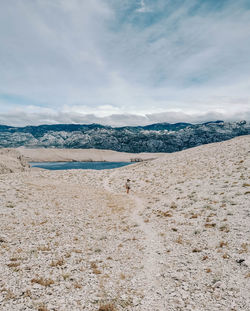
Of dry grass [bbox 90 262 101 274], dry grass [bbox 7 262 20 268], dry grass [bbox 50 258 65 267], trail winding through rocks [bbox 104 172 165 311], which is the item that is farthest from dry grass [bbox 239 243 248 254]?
dry grass [bbox 7 262 20 268]

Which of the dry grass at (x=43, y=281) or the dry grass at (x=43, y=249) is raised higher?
the dry grass at (x=43, y=281)

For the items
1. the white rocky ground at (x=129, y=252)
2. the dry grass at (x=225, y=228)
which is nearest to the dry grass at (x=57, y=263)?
the white rocky ground at (x=129, y=252)

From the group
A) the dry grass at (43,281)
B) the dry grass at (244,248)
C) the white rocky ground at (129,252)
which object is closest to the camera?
the white rocky ground at (129,252)

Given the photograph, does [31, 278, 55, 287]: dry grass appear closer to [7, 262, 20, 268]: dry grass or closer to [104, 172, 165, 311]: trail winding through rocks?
[7, 262, 20, 268]: dry grass

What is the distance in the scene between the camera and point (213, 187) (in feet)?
85.4

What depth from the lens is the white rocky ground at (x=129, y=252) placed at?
8.73 metres

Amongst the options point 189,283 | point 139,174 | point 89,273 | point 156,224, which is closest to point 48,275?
point 89,273

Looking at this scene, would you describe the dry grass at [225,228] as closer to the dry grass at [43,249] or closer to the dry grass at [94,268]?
the dry grass at [94,268]

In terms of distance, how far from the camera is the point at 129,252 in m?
13.4

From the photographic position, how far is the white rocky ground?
873 cm

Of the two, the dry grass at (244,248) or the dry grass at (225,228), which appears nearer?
the dry grass at (244,248)

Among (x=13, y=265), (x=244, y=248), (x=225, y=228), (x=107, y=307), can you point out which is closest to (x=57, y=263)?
(x=13, y=265)

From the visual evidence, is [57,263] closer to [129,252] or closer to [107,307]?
[107,307]

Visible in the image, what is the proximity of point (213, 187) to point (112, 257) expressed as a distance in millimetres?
18939
